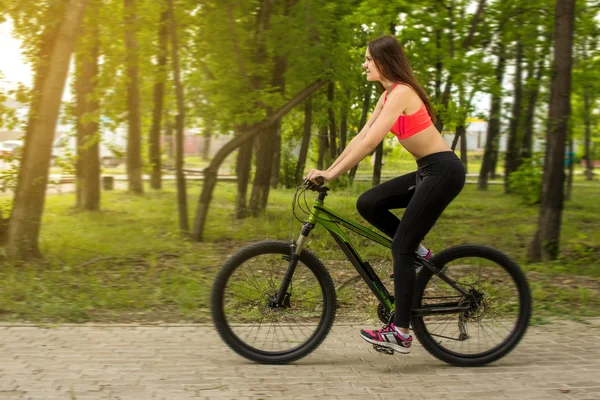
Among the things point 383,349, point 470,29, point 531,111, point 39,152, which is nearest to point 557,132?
point 470,29

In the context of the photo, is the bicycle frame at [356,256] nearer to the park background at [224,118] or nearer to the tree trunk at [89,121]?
the park background at [224,118]

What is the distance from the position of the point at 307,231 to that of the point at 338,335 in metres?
1.12

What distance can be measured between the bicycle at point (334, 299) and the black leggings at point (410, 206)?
0.41ft

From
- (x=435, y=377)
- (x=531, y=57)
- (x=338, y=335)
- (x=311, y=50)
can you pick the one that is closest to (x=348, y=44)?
(x=311, y=50)

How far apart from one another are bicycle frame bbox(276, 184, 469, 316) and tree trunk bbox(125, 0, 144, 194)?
24.1 ft

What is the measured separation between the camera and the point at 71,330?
5.58 meters

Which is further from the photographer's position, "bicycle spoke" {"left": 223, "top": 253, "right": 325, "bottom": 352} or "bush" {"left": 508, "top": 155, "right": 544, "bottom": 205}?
"bush" {"left": 508, "top": 155, "right": 544, "bottom": 205}

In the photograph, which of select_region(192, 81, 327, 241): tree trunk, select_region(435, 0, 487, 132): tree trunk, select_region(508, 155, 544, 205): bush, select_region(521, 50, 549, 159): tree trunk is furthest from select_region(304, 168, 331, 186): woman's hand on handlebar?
select_region(435, 0, 487, 132): tree trunk

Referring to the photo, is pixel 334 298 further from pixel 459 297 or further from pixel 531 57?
pixel 531 57

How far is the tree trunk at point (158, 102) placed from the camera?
1162cm

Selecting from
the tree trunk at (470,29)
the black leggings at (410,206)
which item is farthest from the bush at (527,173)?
the black leggings at (410,206)

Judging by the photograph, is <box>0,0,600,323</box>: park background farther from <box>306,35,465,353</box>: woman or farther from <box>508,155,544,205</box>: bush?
<box>306,35,465,353</box>: woman

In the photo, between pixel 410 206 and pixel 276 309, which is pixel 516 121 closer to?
pixel 410 206

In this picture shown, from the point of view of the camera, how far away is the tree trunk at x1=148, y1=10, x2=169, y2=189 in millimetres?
11617
